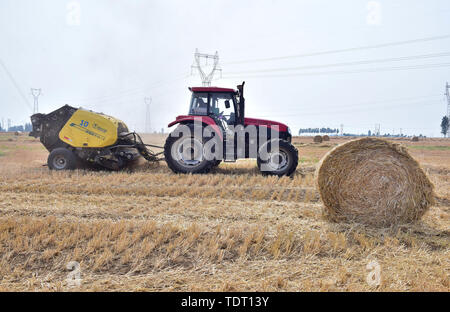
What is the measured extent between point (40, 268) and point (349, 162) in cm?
428

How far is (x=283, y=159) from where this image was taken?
783cm

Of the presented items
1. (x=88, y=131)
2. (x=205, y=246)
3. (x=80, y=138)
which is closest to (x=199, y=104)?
(x=88, y=131)

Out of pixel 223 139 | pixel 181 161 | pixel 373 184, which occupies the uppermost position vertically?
pixel 223 139

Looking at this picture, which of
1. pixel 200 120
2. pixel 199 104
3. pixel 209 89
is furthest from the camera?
pixel 199 104

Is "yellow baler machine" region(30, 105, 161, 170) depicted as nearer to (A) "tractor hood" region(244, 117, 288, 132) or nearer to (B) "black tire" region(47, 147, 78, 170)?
(B) "black tire" region(47, 147, 78, 170)

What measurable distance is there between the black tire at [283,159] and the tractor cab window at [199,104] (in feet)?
6.23

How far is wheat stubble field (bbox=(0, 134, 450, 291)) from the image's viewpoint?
8.42 feet

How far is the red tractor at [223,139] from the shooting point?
304 inches

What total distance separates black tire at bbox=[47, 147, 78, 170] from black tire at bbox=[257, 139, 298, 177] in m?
5.31

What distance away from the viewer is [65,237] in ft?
10.9

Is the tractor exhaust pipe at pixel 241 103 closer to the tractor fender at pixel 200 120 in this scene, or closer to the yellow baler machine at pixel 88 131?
the tractor fender at pixel 200 120

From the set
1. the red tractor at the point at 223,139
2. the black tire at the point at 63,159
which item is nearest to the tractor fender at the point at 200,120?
the red tractor at the point at 223,139

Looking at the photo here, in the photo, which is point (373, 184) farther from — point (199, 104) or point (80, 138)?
point (80, 138)

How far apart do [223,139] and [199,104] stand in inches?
47.7
